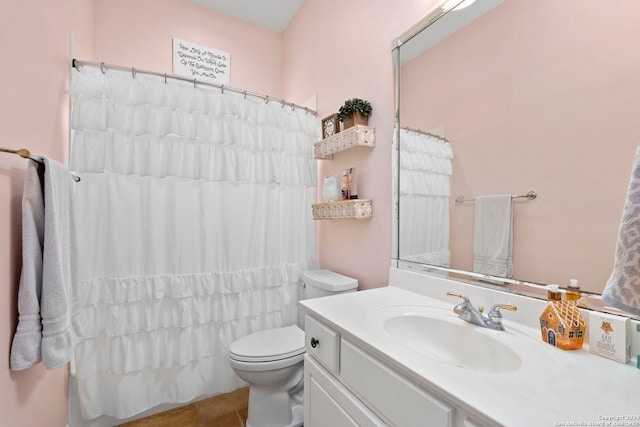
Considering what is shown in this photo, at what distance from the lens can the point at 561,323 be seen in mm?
770

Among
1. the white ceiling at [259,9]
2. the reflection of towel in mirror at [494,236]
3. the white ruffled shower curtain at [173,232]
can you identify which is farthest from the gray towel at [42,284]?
the white ceiling at [259,9]

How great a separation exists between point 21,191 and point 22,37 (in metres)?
0.52

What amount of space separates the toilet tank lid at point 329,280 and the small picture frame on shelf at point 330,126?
3.12 ft

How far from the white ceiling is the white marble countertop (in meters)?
2.59

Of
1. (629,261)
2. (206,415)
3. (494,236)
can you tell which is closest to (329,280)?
(494,236)

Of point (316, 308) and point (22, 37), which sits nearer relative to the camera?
point (22, 37)

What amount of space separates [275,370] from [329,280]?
0.57 meters

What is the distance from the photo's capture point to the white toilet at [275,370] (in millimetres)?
1440

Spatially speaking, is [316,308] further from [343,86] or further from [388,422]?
[343,86]

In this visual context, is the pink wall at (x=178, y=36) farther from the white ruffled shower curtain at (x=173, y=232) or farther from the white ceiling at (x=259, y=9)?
the white ruffled shower curtain at (x=173, y=232)

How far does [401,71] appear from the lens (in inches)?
57.1

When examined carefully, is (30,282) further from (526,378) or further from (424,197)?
(424,197)

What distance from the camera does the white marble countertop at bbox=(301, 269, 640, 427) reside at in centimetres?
51

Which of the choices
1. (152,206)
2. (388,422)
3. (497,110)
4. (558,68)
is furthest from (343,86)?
(388,422)
